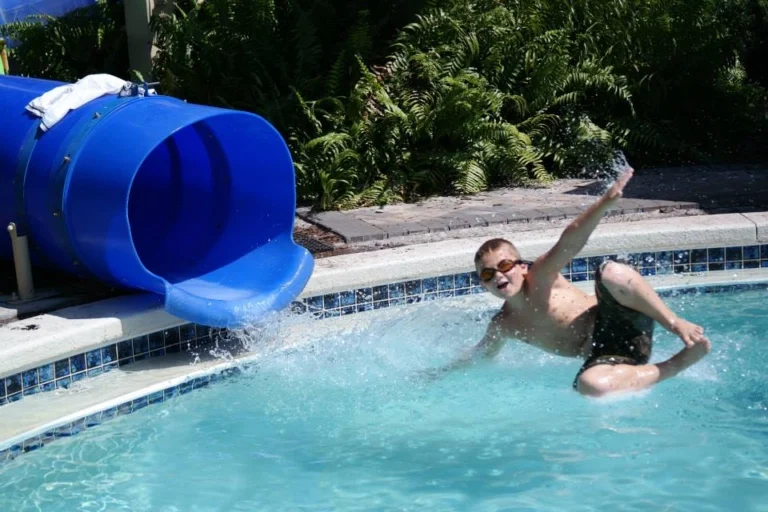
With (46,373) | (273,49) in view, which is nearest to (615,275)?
(46,373)

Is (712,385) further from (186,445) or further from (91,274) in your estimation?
(91,274)

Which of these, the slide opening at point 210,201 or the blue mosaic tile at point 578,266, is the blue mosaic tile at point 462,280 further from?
the slide opening at point 210,201

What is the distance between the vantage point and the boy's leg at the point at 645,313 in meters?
4.68

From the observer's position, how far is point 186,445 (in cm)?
513

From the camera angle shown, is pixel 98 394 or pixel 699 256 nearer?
pixel 98 394

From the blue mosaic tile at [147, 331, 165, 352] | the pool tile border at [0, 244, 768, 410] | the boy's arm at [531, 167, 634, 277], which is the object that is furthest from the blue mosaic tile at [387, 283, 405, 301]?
the boy's arm at [531, 167, 634, 277]

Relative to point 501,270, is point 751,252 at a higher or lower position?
lower

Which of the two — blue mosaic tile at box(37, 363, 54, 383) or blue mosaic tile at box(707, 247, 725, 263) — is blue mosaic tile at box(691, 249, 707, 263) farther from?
blue mosaic tile at box(37, 363, 54, 383)

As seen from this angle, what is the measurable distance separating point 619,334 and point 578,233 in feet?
1.59

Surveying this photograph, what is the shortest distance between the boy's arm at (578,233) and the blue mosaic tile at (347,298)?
178 centimetres

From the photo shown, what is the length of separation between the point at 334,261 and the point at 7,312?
1.84 metres

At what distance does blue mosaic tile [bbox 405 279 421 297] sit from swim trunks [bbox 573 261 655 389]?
1966mm

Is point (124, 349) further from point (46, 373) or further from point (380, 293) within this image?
point (380, 293)

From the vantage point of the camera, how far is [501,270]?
16.0ft
